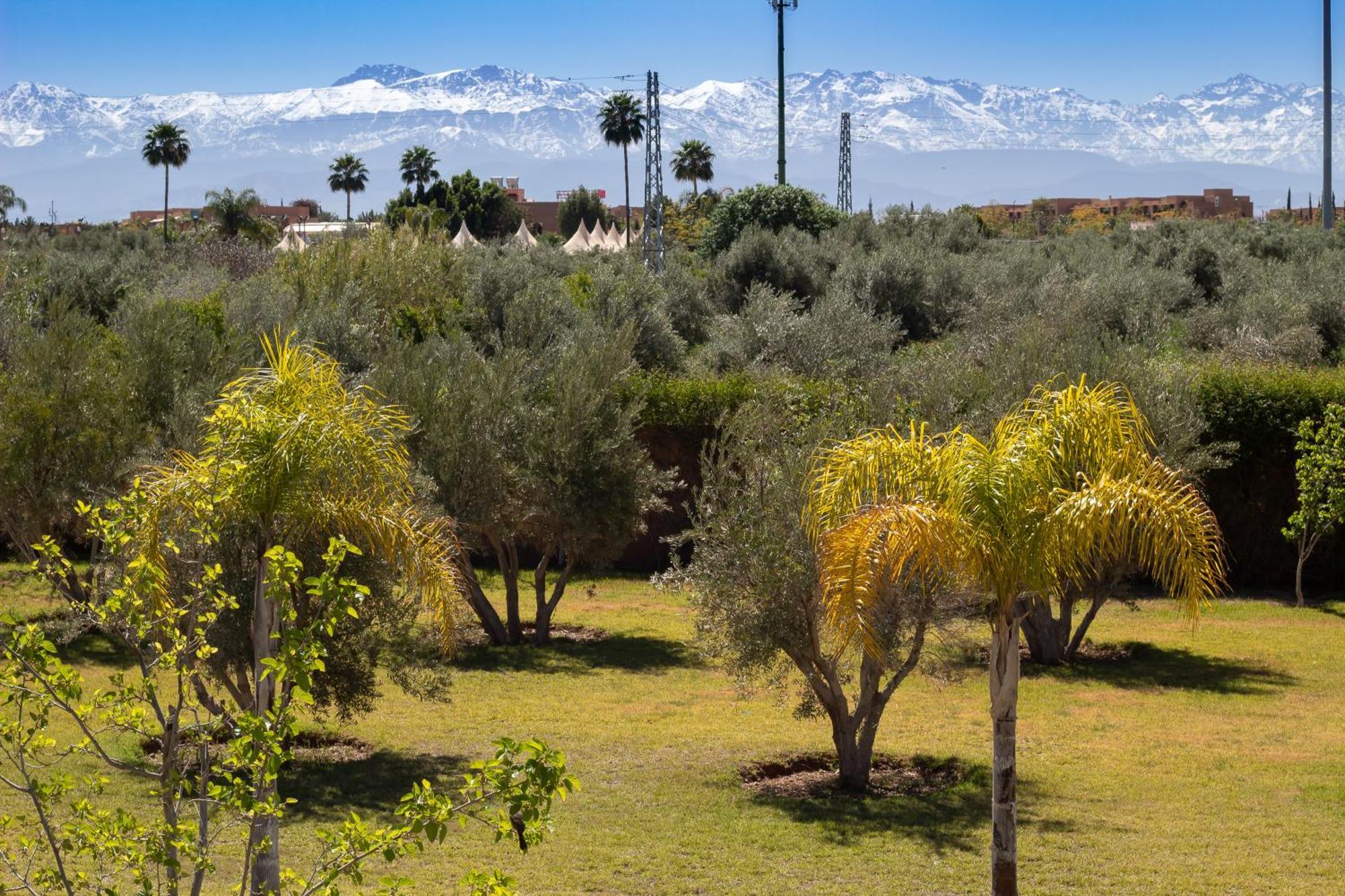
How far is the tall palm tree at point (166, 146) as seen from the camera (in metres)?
81.6

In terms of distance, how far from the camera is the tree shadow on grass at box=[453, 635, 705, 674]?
733 inches

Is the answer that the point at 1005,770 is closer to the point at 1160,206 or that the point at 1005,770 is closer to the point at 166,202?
the point at 166,202

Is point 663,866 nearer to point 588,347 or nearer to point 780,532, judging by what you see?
point 780,532

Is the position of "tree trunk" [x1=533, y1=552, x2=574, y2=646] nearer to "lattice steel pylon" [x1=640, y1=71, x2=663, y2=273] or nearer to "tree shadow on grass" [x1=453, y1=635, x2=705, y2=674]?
"tree shadow on grass" [x1=453, y1=635, x2=705, y2=674]

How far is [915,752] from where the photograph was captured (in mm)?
14062

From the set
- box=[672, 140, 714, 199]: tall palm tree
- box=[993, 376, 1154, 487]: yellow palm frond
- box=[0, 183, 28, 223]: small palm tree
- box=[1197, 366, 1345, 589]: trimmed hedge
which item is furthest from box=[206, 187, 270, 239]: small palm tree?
box=[993, 376, 1154, 487]: yellow palm frond

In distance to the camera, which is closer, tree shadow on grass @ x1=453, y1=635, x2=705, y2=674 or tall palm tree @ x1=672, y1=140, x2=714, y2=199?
tree shadow on grass @ x1=453, y1=635, x2=705, y2=674

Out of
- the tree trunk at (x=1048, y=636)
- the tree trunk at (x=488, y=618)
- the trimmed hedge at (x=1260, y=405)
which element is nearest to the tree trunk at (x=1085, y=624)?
the tree trunk at (x=1048, y=636)

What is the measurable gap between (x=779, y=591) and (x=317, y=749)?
5483mm

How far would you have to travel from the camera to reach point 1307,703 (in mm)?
15969

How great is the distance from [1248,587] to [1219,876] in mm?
14838

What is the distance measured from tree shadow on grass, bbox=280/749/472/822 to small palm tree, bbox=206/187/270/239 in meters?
61.4

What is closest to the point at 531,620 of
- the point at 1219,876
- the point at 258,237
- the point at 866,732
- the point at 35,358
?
the point at 35,358

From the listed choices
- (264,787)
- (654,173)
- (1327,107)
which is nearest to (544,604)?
(264,787)
